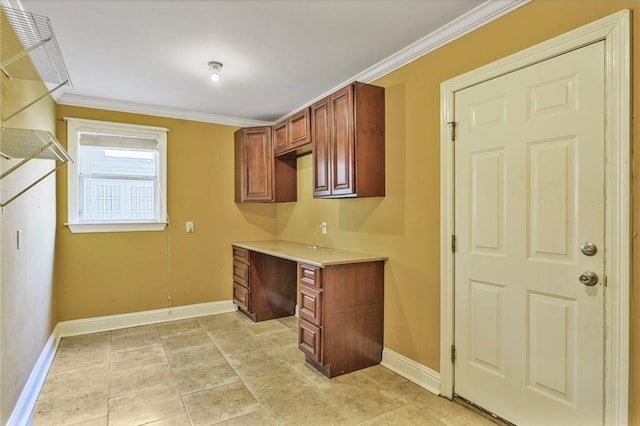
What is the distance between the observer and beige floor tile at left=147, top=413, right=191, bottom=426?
2100 millimetres

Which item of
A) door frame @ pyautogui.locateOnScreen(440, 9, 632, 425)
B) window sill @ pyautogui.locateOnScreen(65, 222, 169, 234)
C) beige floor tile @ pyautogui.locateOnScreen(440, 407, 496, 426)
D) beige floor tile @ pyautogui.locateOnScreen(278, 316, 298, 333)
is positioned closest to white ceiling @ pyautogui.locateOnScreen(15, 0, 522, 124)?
door frame @ pyautogui.locateOnScreen(440, 9, 632, 425)

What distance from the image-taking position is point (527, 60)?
1904 millimetres

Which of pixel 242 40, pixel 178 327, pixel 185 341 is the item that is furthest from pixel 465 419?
pixel 178 327

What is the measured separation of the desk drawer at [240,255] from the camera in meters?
4.10

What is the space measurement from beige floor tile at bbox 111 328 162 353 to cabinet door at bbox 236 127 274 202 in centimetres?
185

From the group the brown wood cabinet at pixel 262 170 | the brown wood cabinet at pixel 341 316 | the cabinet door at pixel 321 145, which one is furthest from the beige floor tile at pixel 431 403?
the brown wood cabinet at pixel 262 170

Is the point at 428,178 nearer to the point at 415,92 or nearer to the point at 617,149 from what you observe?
the point at 415,92

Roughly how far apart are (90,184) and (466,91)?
3823mm

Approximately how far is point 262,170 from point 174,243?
54.6 inches

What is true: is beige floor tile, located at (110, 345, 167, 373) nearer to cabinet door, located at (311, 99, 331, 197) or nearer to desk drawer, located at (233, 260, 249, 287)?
desk drawer, located at (233, 260, 249, 287)

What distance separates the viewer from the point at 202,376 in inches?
107

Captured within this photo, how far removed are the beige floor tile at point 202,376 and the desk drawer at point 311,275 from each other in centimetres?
91

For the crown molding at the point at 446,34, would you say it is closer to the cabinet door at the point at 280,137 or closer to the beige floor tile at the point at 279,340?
the cabinet door at the point at 280,137

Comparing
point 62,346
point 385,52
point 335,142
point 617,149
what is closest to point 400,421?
point 617,149
